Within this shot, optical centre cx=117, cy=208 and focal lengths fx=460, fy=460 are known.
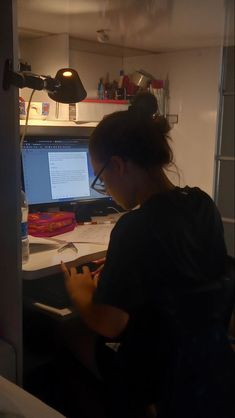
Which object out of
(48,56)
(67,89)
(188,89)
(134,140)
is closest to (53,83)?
(67,89)

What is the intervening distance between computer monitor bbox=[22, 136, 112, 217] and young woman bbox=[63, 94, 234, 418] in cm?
74

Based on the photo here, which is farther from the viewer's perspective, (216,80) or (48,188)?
(216,80)

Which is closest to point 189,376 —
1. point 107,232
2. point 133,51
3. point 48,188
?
point 107,232

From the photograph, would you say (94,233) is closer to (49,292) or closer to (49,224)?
(49,224)

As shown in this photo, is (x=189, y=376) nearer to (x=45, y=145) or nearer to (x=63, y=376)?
(x=63, y=376)

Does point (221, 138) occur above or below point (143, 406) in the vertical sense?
above

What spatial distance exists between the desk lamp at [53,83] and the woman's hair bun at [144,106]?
223 millimetres

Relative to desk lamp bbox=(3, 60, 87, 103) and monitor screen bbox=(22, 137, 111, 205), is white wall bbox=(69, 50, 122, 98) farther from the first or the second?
desk lamp bbox=(3, 60, 87, 103)

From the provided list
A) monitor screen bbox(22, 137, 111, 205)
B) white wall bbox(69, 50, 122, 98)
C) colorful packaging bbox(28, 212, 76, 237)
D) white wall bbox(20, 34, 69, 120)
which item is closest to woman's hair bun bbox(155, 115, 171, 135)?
colorful packaging bbox(28, 212, 76, 237)

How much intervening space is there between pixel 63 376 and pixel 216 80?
1.68 meters

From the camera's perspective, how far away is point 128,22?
6.38 feet

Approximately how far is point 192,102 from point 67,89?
1270mm

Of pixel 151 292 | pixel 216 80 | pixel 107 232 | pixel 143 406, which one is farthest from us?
pixel 216 80

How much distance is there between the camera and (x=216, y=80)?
2447 mm
